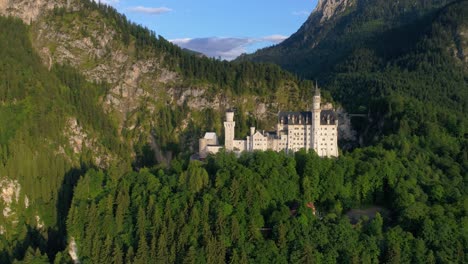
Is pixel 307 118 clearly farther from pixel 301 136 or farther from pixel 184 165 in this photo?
pixel 184 165

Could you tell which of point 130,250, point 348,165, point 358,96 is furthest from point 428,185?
point 358,96

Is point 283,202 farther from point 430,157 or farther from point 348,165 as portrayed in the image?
point 430,157

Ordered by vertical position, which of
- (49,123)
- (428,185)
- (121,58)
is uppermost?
(121,58)

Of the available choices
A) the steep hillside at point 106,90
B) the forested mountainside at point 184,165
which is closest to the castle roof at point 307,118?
the forested mountainside at point 184,165

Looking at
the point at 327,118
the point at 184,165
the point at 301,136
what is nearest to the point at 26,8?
the point at 184,165

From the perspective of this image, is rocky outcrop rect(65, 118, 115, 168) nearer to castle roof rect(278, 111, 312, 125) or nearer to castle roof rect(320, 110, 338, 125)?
castle roof rect(278, 111, 312, 125)

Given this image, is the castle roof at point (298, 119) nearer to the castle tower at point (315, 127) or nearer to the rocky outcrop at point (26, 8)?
the castle tower at point (315, 127)
